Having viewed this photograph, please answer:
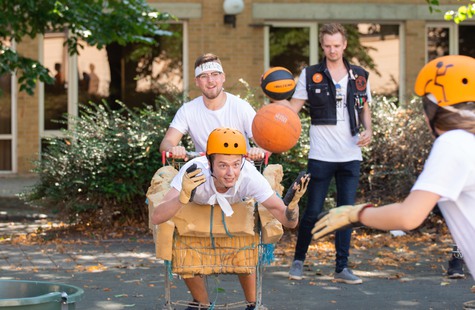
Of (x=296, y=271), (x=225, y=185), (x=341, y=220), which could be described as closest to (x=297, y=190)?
(x=225, y=185)

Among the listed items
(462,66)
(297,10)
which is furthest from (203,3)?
(462,66)

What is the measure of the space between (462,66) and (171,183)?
247cm

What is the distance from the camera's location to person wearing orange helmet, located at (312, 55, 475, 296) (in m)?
3.99

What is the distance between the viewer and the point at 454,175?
13.1 ft

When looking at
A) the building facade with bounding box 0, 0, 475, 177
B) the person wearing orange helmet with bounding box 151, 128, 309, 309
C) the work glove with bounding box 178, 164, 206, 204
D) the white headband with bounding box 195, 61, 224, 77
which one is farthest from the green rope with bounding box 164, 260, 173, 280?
the building facade with bounding box 0, 0, 475, 177

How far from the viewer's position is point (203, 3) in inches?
726

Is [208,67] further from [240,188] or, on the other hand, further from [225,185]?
[225,185]

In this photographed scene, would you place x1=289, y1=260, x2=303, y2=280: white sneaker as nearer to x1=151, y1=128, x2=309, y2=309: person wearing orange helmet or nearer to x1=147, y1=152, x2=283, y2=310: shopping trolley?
x1=147, y1=152, x2=283, y2=310: shopping trolley

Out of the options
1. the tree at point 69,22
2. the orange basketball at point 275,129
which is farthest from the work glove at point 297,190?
the tree at point 69,22

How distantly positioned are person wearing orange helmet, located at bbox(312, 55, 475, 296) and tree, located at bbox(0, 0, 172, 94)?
27.9 feet

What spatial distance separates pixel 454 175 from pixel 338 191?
4.67 metres

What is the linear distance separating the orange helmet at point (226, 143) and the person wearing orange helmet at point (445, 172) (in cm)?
156

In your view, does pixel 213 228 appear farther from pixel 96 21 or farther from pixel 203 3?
pixel 203 3

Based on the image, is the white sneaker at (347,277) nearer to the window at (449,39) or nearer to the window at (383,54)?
the window at (383,54)
